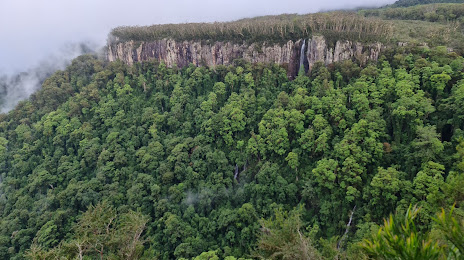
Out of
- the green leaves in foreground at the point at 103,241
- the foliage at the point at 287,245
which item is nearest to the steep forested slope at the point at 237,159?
the green leaves in foreground at the point at 103,241

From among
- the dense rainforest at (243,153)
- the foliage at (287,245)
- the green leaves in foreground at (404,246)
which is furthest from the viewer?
the dense rainforest at (243,153)

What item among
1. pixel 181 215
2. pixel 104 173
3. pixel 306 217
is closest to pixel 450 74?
pixel 306 217

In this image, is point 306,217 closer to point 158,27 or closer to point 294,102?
point 294,102

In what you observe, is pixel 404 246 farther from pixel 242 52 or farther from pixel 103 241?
pixel 242 52

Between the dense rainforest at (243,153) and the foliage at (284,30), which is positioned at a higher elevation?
the foliage at (284,30)

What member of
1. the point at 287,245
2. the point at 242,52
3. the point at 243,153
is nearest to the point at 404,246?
the point at 287,245

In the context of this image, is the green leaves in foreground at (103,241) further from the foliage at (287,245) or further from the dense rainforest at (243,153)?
the foliage at (287,245)
